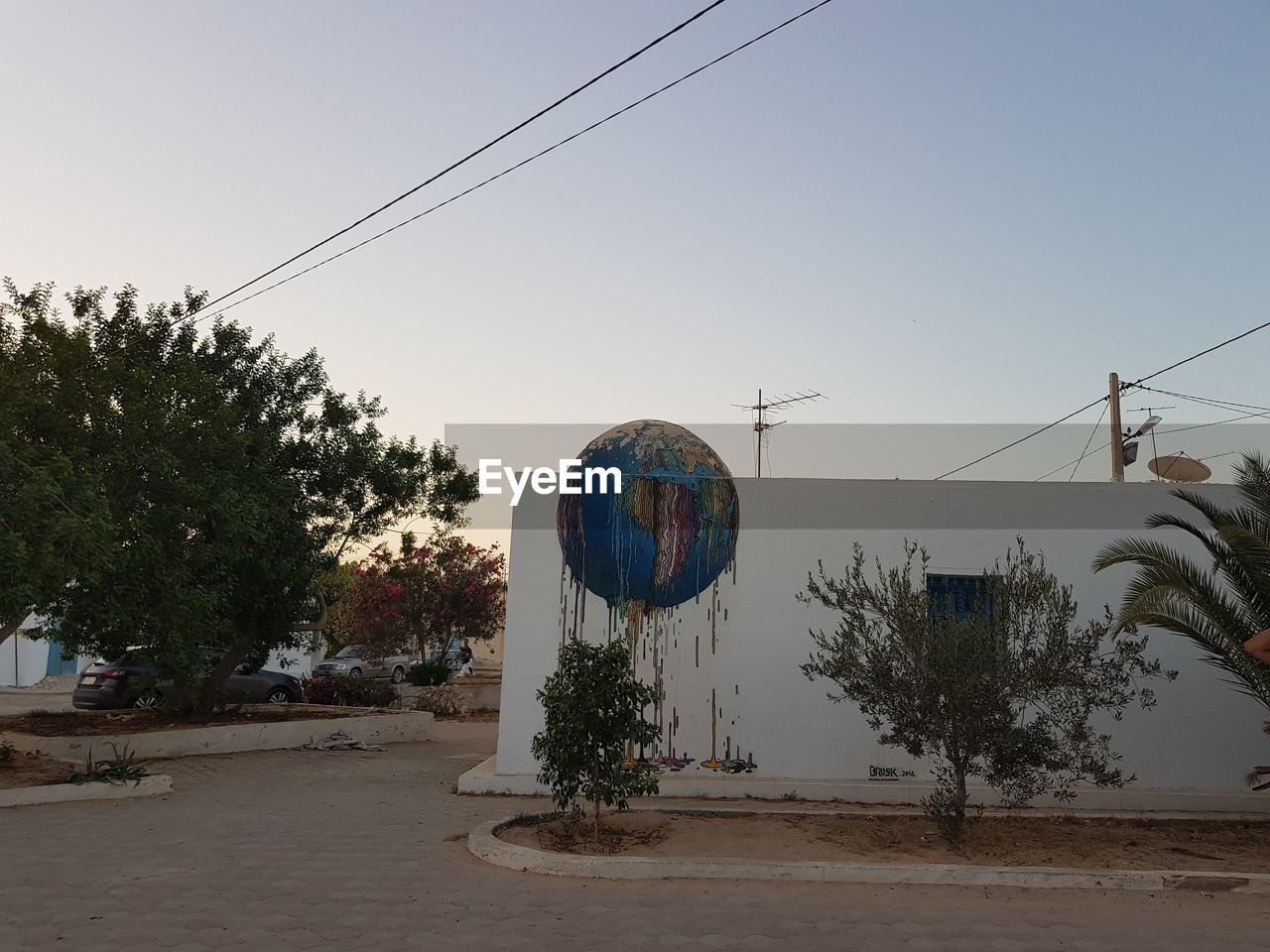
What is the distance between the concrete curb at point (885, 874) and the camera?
25.0 feet

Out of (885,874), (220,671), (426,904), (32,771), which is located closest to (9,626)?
(32,771)

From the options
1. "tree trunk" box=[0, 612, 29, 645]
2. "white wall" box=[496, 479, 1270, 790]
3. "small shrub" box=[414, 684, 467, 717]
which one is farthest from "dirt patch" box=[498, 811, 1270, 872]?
"small shrub" box=[414, 684, 467, 717]

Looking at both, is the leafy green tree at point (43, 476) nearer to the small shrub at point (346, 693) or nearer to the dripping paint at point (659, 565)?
the dripping paint at point (659, 565)

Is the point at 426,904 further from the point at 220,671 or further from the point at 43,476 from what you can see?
the point at 220,671

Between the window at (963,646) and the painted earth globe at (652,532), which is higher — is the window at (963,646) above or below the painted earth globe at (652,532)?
below

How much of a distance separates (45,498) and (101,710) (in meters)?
9.84

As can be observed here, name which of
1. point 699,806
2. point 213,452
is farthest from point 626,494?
point 213,452

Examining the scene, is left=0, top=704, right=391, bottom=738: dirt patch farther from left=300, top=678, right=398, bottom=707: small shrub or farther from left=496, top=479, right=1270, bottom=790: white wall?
left=496, top=479, right=1270, bottom=790: white wall

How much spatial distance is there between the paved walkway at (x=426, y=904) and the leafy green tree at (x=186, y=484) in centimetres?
322

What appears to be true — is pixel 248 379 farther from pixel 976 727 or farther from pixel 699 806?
pixel 976 727

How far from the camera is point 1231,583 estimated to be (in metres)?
10.0

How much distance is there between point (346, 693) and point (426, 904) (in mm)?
15578

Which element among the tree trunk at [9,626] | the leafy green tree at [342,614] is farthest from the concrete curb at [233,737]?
the leafy green tree at [342,614]

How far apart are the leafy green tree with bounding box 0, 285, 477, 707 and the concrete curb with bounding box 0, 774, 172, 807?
6.24 ft
